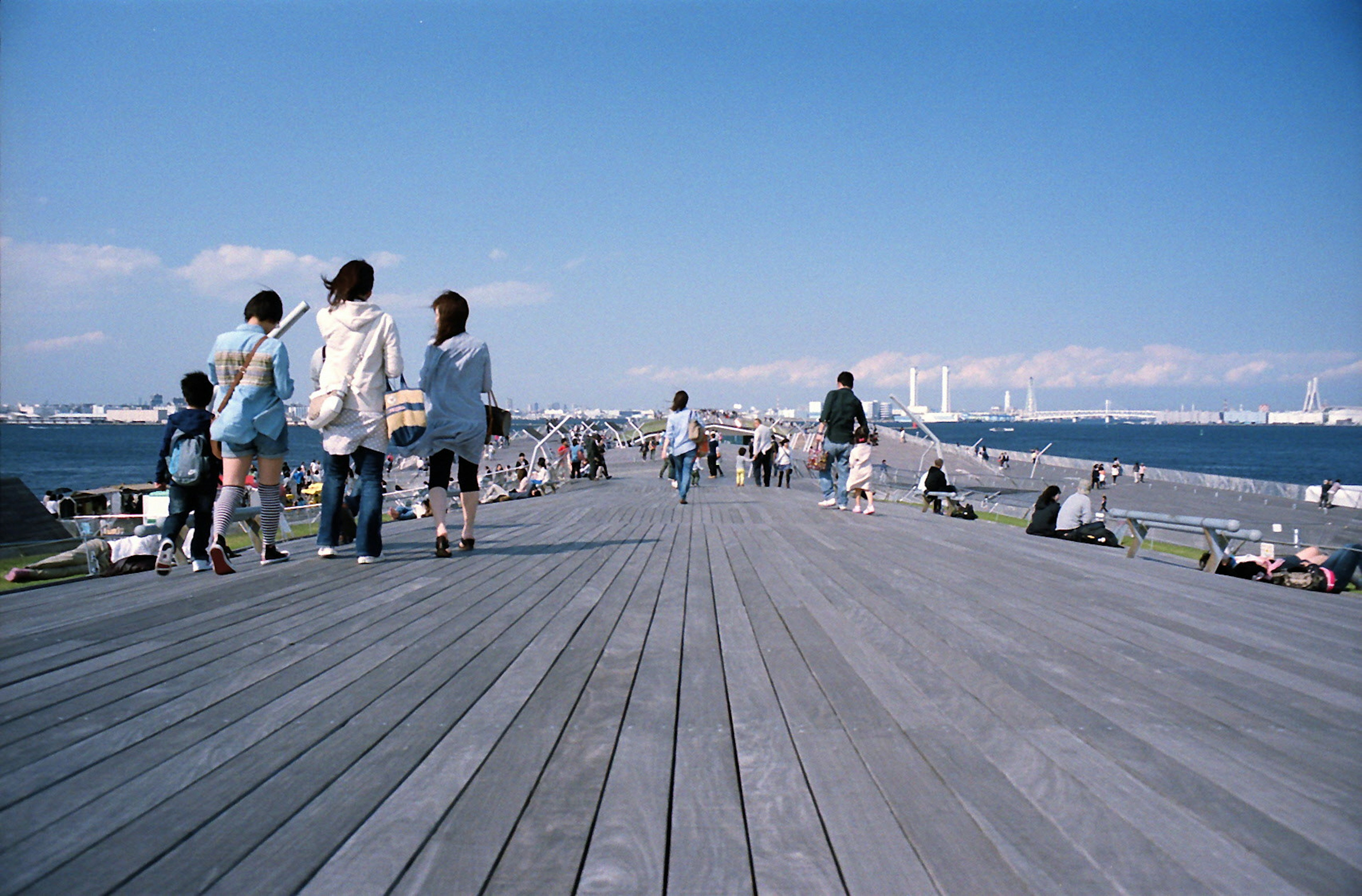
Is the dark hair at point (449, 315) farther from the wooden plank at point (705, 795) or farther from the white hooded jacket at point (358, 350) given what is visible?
the wooden plank at point (705, 795)

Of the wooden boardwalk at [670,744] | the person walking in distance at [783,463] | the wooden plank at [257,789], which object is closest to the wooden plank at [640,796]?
the wooden boardwalk at [670,744]

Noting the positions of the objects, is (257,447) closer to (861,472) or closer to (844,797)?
(844,797)

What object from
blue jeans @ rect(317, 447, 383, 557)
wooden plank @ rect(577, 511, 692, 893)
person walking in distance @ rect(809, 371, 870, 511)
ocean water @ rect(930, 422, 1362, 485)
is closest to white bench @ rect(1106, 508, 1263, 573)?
person walking in distance @ rect(809, 371, 870, 511)

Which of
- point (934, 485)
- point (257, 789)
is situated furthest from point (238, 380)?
point (934, 485)

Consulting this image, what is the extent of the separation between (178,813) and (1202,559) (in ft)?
26.7

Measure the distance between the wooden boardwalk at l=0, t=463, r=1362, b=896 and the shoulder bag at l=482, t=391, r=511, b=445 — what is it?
80.2 inches

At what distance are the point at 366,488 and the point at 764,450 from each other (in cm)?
1364

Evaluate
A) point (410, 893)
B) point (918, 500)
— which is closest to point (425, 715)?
point (410, 893)

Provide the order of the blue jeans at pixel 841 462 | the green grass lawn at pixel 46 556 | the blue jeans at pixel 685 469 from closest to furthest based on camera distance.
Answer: the green grass lawn at pixel 46 556 → the blue jeans at pixel 841 462 → the blue jeans at pixel 685 469

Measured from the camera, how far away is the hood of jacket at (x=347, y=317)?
539 cm

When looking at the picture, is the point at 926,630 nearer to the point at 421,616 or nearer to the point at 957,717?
the point at 957,717

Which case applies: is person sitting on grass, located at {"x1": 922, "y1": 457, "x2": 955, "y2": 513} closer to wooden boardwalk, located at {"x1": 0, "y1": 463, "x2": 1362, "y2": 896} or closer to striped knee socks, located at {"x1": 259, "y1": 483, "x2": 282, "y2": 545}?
wooden boardwalk, located at {"x1": 0, "y1": 463, "x2": 1362, "y2": 896}

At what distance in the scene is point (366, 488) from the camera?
18.2 ft

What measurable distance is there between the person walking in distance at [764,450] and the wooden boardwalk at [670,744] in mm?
13927
